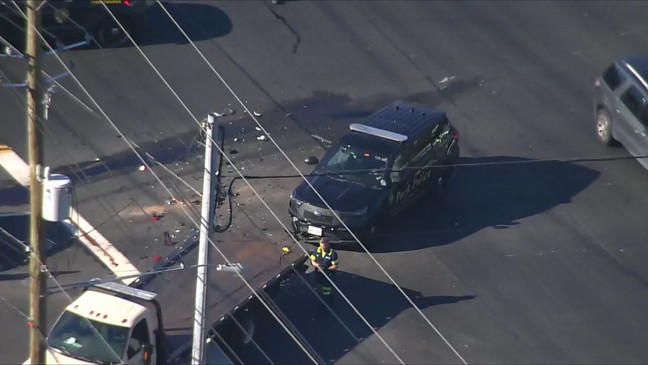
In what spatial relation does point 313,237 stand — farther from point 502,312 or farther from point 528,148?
point 528,148

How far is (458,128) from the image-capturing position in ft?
82.1

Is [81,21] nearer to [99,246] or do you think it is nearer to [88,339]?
[99,246]

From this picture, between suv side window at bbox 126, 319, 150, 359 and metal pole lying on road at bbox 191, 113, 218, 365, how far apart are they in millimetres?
2003

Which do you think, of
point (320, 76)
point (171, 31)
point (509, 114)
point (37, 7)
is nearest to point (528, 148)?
point (509, 114)

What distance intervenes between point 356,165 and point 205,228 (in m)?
7.57

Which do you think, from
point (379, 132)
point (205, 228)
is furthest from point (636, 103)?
point (205, 228)

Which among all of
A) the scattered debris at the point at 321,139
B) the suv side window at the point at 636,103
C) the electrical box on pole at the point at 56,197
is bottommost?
the scattered debris at the point at 321,139

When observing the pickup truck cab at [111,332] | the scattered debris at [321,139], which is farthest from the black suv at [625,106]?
the pickup truck cab at [111,332]

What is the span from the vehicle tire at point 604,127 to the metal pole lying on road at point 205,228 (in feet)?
40.8

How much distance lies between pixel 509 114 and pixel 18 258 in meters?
11.3

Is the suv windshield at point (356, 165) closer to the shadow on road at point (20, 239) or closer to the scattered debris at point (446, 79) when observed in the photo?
the shadow on road at point (20, 239)

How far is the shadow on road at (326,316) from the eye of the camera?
18.1 metres

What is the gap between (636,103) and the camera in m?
23.3

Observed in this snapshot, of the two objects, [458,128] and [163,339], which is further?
[458,128]
